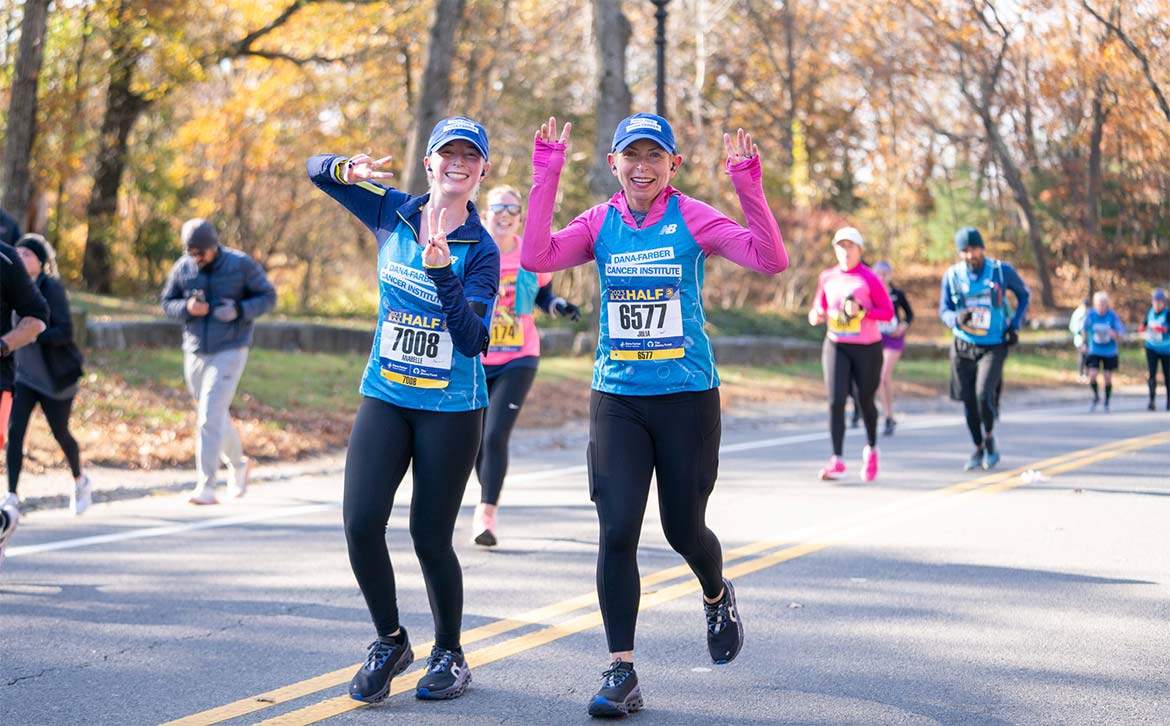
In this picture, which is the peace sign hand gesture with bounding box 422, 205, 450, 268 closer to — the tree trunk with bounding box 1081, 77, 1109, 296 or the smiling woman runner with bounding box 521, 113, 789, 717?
the smiling woman runner with bounding box 521, 113, 789, 717

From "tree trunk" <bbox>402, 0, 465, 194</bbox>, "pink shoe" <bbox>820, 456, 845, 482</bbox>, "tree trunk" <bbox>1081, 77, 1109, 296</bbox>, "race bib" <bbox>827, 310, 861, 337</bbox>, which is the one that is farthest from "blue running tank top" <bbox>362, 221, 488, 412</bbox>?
"tree trunk" <bbox>1081, 77, 1109, 296</bbox>

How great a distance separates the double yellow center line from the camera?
195 inches

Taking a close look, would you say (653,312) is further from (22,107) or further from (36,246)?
(22,107)

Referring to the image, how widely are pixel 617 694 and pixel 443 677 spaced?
666 mm

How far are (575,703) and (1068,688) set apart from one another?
1849 mm

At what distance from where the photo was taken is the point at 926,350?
30016 mm

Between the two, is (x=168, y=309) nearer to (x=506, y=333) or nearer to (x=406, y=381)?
(x=506, y=333)

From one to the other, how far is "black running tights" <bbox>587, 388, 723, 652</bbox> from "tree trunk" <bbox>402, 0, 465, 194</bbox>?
14.9 m

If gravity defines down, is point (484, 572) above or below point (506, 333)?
below

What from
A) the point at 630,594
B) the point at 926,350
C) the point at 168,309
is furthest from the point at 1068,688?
the point at 926,350

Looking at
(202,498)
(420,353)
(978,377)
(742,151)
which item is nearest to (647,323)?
(742,151)

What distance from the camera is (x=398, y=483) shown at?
16.1 feet

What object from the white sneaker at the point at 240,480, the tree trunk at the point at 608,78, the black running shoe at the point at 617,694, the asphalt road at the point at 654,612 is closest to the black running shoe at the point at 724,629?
the asphalt road at the point at 654,612

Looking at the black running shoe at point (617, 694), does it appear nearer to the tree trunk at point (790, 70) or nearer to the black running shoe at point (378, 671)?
the black running shoe at point (378, 671)
